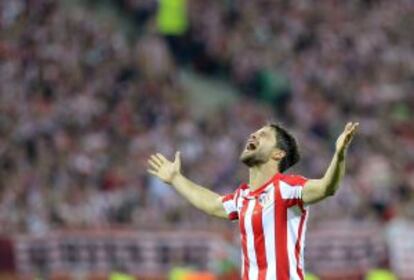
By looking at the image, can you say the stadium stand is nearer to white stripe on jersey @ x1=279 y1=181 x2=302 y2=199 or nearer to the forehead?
the forehead

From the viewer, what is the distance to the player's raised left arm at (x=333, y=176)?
7.43 metres

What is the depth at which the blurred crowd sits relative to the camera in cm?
1830

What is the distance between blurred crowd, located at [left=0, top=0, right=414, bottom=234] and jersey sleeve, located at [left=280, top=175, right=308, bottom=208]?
32.7ft

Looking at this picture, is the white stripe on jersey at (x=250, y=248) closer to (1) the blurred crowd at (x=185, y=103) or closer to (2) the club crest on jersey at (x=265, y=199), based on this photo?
(2) the club crest on jersey at (x=265, y=199)

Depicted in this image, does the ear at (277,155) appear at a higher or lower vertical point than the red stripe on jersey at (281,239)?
higher

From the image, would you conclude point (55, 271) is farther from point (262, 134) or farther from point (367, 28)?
point (262, 134)

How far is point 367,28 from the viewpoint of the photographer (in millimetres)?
22500

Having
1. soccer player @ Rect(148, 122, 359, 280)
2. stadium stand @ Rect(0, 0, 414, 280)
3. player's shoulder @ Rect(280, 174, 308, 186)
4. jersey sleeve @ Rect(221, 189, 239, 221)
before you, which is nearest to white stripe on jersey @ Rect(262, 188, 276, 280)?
soccer player @ Rect(148, 122, 359, 280)

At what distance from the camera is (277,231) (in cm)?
791

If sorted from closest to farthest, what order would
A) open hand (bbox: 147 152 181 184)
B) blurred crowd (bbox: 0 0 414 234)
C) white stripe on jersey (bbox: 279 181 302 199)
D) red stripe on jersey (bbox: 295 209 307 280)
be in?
white stripe on jersey (bbox: 279 181 302 199) → red stripe on jersey (bbox: 295 209 307 280) → open hand (bbox: 147 152 181 184) → blurred crowd (bbox: 0 0 414 234)

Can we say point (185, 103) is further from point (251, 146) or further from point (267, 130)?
point (251, 146)

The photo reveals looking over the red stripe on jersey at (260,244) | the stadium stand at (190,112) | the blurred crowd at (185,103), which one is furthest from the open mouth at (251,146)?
the blurred crowd at (185,103)

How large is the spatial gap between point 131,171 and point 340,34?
507 cm

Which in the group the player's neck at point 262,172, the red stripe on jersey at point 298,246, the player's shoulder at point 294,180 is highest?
the player's neck at point 262,172
